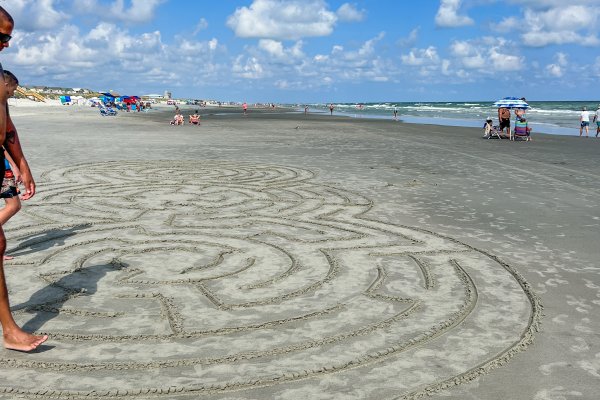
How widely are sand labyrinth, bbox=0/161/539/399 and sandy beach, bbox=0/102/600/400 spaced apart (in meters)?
0.02

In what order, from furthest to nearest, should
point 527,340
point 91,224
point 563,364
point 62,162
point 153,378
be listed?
point 62,162
point 91,224
point 527,340
point 563,364
point 153,378

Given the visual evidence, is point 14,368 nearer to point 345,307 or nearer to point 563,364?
point 345,307

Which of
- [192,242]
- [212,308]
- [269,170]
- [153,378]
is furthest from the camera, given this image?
[269,170]

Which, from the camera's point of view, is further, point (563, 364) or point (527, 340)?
point (527, 340)

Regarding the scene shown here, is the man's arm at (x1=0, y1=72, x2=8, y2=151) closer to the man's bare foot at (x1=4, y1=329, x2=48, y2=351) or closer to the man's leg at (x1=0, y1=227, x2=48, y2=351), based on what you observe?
the man's leg at (x1=0, y1=227, x2=48, y2=351)

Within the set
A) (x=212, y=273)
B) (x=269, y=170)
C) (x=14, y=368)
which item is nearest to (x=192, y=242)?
(x=212, y=273)

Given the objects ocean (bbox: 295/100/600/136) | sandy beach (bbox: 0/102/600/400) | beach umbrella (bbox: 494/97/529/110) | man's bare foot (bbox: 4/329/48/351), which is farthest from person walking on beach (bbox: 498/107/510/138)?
man's bare foot (bbox: 4/329/48/351)

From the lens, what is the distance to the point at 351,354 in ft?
13.4

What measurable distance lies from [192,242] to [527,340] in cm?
451

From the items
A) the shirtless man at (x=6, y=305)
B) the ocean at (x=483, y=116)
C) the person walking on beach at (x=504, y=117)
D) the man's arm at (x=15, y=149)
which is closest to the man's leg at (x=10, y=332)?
the shirtless man at (x=6, y=305)

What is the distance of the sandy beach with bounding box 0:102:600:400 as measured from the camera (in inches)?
147

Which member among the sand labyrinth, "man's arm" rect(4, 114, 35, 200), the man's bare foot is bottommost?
the sand labyrinth

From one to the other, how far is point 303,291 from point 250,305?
665mm

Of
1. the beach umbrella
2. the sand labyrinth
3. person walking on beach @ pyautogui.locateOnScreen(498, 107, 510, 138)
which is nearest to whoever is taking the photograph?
the sand labyrinth
